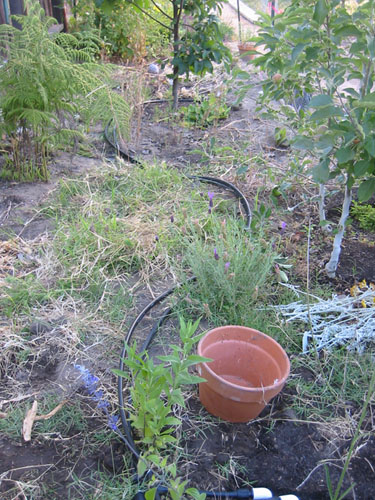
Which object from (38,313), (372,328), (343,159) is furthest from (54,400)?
(343,159)

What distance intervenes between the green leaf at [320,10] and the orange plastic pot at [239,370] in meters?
1.24

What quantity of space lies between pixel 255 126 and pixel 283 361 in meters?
3.22

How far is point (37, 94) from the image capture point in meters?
2.89

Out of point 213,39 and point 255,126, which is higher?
point 213,39

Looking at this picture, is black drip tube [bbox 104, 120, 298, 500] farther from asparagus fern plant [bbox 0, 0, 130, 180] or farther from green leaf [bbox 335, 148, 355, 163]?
green leaf [bbox 335, 148, 355, 163]

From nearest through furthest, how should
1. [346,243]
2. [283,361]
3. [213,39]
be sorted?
[283,361], [346,243], [213,39]

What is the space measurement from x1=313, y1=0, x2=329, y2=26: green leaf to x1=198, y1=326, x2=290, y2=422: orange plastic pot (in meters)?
1.24

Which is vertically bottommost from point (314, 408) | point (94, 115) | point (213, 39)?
point (314, 408)

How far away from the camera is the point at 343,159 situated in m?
1.89

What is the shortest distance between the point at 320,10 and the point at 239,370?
1.44 m

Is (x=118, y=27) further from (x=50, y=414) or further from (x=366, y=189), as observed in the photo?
(x=50, y=414)

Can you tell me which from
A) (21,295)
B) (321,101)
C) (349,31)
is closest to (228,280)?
(321,101)

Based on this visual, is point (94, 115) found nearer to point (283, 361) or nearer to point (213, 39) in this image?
point (213, 39)

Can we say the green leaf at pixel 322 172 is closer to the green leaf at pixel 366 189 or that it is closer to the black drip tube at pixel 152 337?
the green leaf at pixel 366 189
